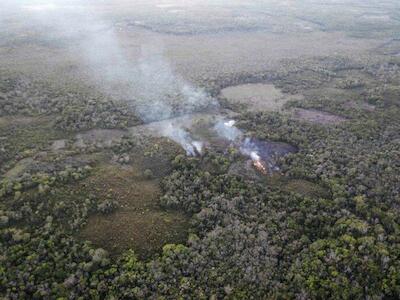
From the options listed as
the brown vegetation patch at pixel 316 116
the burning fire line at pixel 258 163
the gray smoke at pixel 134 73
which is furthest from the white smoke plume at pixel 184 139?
the brown vegetation patch at pixel 316 116

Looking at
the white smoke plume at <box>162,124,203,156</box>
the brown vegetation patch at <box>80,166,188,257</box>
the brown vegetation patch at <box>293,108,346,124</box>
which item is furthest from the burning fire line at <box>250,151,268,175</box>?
the brown vegetation patch at <box>293,108,346,124</box>

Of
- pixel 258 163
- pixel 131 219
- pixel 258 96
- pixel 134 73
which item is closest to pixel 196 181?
pixel 131 219

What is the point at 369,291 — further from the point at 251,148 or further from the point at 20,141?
the point at 20,141

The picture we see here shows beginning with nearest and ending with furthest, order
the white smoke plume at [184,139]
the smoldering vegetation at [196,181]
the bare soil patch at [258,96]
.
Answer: the smoldering vegetation at [196,181] → the white smoke plume at [184,139] → the bare soil patch at [258,96]

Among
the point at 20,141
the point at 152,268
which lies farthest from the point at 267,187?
the point at 20,141

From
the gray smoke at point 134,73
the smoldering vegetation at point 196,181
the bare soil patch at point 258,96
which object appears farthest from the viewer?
the bare soil patch at point 258,96

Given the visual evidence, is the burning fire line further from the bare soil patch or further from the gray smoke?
the bare soil patch

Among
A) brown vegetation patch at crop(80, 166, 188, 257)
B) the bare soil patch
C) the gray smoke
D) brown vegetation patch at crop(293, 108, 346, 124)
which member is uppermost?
the gray smoke

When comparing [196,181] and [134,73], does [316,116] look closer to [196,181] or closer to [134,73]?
[196,181]

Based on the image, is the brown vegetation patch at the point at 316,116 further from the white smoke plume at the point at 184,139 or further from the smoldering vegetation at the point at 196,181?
the white smoke plume at the point at 184,139
